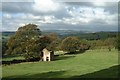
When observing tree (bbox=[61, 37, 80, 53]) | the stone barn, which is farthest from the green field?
tree (bbox=[61, 37, 80, 53])

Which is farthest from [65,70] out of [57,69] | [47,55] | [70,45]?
[70,45]

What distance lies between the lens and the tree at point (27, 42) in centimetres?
7162

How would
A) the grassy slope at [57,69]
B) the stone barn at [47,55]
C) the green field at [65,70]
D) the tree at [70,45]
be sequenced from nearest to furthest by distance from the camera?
the green field at [65,70]
the grassy slope at [57,69]
the stone barn at [47,55]
the tree at [70,45]

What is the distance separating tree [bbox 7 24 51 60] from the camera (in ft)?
235

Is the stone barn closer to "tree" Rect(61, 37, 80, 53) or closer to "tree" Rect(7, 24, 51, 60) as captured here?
"tree" Rect(7, 24, 51, 60)

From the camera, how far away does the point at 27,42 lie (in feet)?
237

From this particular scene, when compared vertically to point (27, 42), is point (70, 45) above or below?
below

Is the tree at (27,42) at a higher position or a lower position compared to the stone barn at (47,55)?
higher

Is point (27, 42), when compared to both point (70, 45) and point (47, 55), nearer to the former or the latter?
point (47, 55)

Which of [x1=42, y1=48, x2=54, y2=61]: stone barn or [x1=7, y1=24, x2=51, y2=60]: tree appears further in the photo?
[x1=42, y1=48, x2=54, y2=61]: stone barn

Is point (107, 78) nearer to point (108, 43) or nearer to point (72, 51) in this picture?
point (72, 51)

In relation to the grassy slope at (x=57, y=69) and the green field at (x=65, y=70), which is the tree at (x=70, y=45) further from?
the green field at (x=65, y=70)

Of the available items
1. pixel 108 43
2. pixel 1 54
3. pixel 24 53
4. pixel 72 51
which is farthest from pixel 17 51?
pixel 108 43

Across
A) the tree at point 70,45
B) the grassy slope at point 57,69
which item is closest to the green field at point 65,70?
the grassy slope at point 57,69
